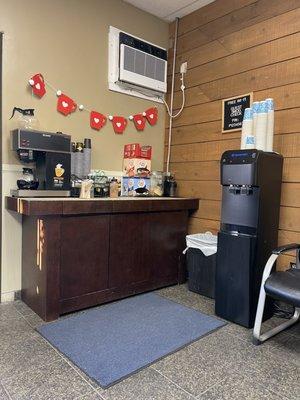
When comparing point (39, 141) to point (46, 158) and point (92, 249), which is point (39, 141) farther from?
point (92, 249)

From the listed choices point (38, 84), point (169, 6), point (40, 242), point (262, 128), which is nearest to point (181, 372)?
point (40, 242)

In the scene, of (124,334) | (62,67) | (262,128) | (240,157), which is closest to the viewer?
(124,334)

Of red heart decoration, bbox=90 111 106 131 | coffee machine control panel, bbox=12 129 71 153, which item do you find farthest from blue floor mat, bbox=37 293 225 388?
red heart decoration, bbox=90 111 106 131

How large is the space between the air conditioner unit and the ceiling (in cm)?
34

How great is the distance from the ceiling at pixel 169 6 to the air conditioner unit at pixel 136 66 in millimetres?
336

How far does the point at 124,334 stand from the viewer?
2.00 meters

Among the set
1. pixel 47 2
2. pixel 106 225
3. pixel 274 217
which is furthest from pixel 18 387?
pixel 47 2

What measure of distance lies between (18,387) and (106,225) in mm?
1204

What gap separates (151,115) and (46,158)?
1.35m

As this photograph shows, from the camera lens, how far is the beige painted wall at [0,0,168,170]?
2.41 metres

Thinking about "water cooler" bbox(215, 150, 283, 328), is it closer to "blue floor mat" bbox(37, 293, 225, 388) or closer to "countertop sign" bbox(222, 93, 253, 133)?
"blue floor mat" bbox(37, 293, 225, 388)

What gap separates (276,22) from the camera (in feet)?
8.10

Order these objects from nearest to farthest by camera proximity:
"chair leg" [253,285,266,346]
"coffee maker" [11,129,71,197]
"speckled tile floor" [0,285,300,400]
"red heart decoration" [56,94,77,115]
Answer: "speckled tile floor" [0,285,300,400]
"chair leg" [253,285,266,346]
"coffee maker" [11,129,71,197]
"red heart decoration" [56,94,77,115]

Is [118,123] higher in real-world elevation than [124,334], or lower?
higher
